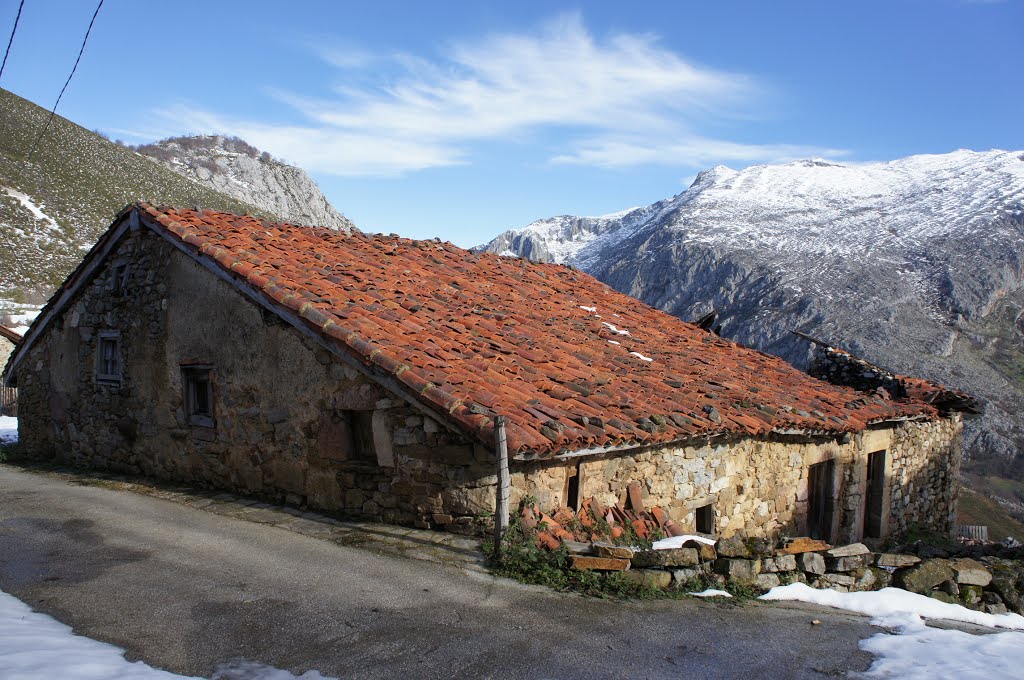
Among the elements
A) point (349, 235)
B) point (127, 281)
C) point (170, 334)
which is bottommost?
point (170, 334)

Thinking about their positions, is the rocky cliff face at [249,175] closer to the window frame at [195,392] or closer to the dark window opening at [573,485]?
the window frame at [195,392]

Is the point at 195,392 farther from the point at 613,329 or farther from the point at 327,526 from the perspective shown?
the point at 613,329

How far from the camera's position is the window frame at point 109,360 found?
10117mm

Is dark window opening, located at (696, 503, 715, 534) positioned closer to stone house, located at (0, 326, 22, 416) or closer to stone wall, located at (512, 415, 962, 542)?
stone wall, located at (512, 415, 962, 542)

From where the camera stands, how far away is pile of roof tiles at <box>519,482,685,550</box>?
639cm

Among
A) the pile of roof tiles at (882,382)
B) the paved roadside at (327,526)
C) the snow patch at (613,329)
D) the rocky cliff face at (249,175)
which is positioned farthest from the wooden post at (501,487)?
the rocky cliff face at (249,175)

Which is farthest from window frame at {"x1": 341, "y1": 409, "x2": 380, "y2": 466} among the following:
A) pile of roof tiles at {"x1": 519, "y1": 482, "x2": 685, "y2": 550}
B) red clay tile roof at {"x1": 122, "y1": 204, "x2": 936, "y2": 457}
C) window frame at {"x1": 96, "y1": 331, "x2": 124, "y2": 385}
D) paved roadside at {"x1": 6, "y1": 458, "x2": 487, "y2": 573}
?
window frame at {"x1": 96, "y1": 331, "x2": 124, "y2": 385}

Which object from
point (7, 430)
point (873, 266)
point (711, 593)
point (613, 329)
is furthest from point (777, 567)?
point (873, 266)

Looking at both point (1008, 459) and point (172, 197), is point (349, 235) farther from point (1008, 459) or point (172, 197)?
point (172, 197)

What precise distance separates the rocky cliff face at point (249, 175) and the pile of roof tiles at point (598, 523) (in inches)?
2337

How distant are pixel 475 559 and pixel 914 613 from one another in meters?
3.62

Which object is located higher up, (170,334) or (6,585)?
(170,334)

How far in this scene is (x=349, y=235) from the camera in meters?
11.8

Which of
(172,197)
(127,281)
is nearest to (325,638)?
(127,281)
